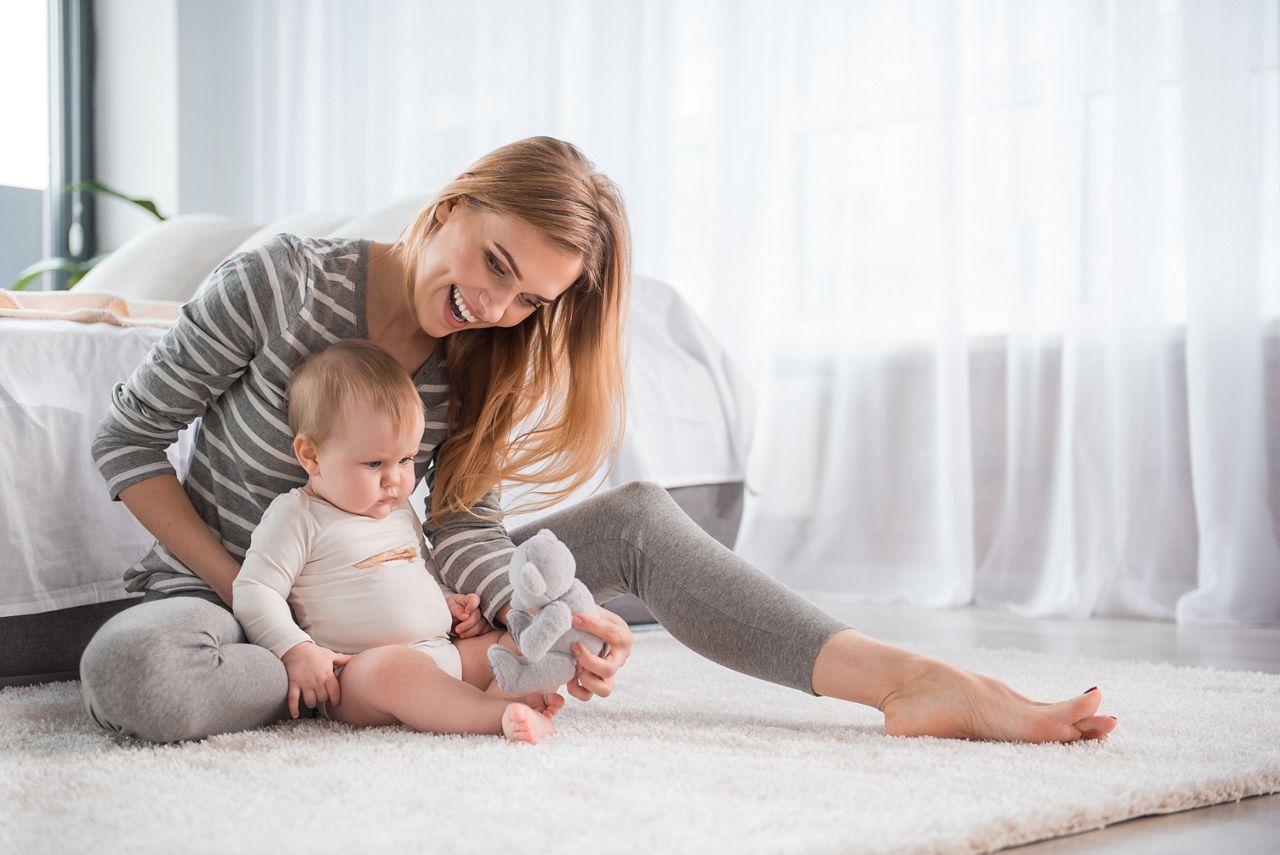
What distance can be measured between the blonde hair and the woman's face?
0.04m

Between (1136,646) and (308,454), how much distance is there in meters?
1.24

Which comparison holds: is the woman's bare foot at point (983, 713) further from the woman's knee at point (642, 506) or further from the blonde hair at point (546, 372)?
the blonde hair at point (546, 372)

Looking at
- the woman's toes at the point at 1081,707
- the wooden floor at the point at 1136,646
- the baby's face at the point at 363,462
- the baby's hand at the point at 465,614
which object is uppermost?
the baby's face at the point at 363,462

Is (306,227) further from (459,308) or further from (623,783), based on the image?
(623,783)

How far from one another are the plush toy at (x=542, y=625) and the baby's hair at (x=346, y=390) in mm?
195

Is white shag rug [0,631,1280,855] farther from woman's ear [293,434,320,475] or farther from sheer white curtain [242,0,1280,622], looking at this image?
sheer white curtain [242,0,1280,622]

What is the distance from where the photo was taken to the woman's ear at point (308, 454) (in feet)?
3.71

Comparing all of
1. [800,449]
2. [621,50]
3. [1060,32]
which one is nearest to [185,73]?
[621,50]

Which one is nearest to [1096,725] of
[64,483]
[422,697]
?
[422,697]

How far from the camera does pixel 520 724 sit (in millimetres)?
1017

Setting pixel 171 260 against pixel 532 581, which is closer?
pixel 532 581

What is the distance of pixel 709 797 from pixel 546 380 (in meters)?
0.57

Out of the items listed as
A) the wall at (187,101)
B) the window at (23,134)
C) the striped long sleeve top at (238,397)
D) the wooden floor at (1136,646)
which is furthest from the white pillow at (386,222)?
the window at (23,134)

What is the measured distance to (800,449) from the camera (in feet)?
8.69
